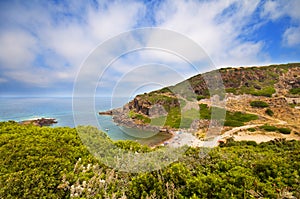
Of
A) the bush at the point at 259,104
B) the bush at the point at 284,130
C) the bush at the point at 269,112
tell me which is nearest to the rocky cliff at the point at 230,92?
the bush at the point at 269,112

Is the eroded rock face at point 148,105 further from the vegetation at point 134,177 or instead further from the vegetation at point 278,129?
the vegetation at point 134,177

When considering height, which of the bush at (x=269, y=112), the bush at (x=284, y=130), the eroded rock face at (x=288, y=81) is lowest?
the bush at (x=284, y=130)

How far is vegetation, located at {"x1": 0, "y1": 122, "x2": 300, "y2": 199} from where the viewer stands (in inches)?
130

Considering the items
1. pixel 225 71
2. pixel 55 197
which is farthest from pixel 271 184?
pixel 225 71

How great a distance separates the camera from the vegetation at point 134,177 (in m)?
3.30

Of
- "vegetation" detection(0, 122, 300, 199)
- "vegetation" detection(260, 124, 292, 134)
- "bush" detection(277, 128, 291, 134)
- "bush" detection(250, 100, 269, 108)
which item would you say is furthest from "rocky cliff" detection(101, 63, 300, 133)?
"vegetation" detection(0, 122, 300, 199)

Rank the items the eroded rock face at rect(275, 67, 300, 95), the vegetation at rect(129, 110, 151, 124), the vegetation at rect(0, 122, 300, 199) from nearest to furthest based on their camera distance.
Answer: the vegetation at rect(0, 122, 300, 199), the vegetation at rect(129, 110, 151, 124), the eroded rock face at rect(275, 67, 300, 95)

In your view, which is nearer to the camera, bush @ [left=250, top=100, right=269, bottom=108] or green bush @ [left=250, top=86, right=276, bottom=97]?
bush @ [left=250, top=100, right=269, bottom=108]

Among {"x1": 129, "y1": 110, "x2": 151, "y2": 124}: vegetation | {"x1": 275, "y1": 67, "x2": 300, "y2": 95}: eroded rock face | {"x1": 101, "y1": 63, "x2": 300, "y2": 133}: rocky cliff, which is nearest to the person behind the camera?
{"x1": 101, "y1": 63, "x2": 300, "y2": 133}: rocky cliff

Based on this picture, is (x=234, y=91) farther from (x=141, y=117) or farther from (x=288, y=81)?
(x=141, y=117)

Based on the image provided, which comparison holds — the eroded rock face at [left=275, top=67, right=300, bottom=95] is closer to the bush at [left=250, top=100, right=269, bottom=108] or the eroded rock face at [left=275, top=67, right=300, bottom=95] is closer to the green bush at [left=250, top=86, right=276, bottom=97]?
the green bush at [left=250, top=86, right=276, bottom=97]

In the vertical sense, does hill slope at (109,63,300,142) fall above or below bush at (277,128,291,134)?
above

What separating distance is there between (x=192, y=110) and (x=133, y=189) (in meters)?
30.9

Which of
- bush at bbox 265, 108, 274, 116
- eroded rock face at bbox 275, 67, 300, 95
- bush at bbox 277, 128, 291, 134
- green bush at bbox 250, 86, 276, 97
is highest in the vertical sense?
eroded rock face at bbox 275, 67, 300, 95
